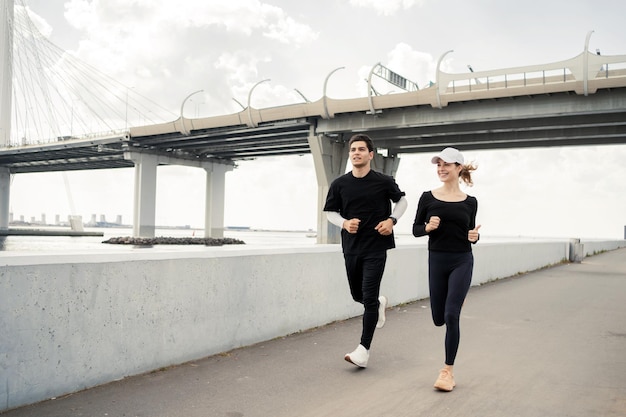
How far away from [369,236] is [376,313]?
0.69m

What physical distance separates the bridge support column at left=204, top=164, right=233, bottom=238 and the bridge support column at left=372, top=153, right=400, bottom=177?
24224mm

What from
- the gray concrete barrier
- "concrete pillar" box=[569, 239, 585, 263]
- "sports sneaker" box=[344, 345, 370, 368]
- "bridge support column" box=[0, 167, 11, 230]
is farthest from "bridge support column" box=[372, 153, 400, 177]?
"bridge support column" box=[0, 167, 11, 230]

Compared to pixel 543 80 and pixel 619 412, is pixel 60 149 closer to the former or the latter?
pixel 543 80

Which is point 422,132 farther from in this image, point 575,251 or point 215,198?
point 215,198

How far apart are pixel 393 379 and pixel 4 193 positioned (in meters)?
87.6

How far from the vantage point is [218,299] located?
5.79 meters

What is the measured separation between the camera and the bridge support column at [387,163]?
49.8m

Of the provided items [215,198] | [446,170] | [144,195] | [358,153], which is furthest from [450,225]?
[215,198]

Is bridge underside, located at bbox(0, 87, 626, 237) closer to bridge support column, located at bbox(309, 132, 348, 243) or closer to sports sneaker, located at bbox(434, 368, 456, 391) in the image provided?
bridge support column, located at bbox(309, 132, 348, 243)

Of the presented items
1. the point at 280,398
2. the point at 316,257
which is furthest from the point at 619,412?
the point at 316,257

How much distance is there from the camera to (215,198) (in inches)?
2788

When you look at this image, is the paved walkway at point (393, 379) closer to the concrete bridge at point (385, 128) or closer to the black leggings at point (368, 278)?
the black leggings at point (368, 278)

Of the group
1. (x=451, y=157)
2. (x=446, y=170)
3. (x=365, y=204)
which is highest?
(x=451, y=157)

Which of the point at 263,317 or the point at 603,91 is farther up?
the point at 603,91
